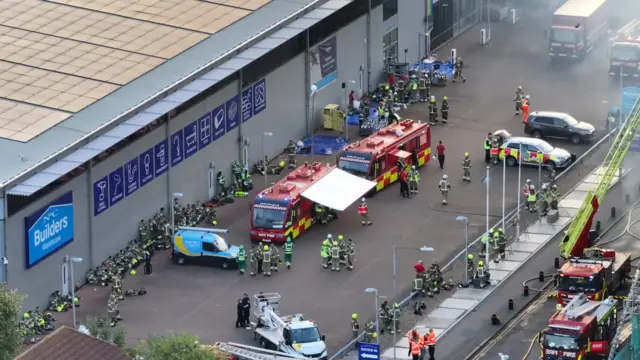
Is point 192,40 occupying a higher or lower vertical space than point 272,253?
higher

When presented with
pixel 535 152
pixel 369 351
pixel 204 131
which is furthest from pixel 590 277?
pixel 204 131

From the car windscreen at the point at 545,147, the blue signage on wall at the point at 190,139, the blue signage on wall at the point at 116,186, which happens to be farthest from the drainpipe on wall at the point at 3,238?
the car windscreen at the point at 545,147

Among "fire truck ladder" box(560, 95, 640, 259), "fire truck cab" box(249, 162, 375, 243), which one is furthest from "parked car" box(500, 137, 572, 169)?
"fire truck cab" box(249, 162, 375, 243)

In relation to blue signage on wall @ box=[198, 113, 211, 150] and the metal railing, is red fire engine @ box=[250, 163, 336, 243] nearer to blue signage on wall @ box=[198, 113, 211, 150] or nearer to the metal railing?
blue signage on wall @ box=[198, 113, 211, 150]

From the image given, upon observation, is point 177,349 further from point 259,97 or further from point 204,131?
point 259,97

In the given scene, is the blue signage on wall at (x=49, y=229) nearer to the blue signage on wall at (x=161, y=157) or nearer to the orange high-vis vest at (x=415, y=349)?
the blue signage on wall at (x=161, y=157)

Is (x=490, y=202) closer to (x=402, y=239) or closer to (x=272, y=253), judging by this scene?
(x=402, y=239)

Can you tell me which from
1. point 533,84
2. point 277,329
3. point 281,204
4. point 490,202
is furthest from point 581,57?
point 277,329
